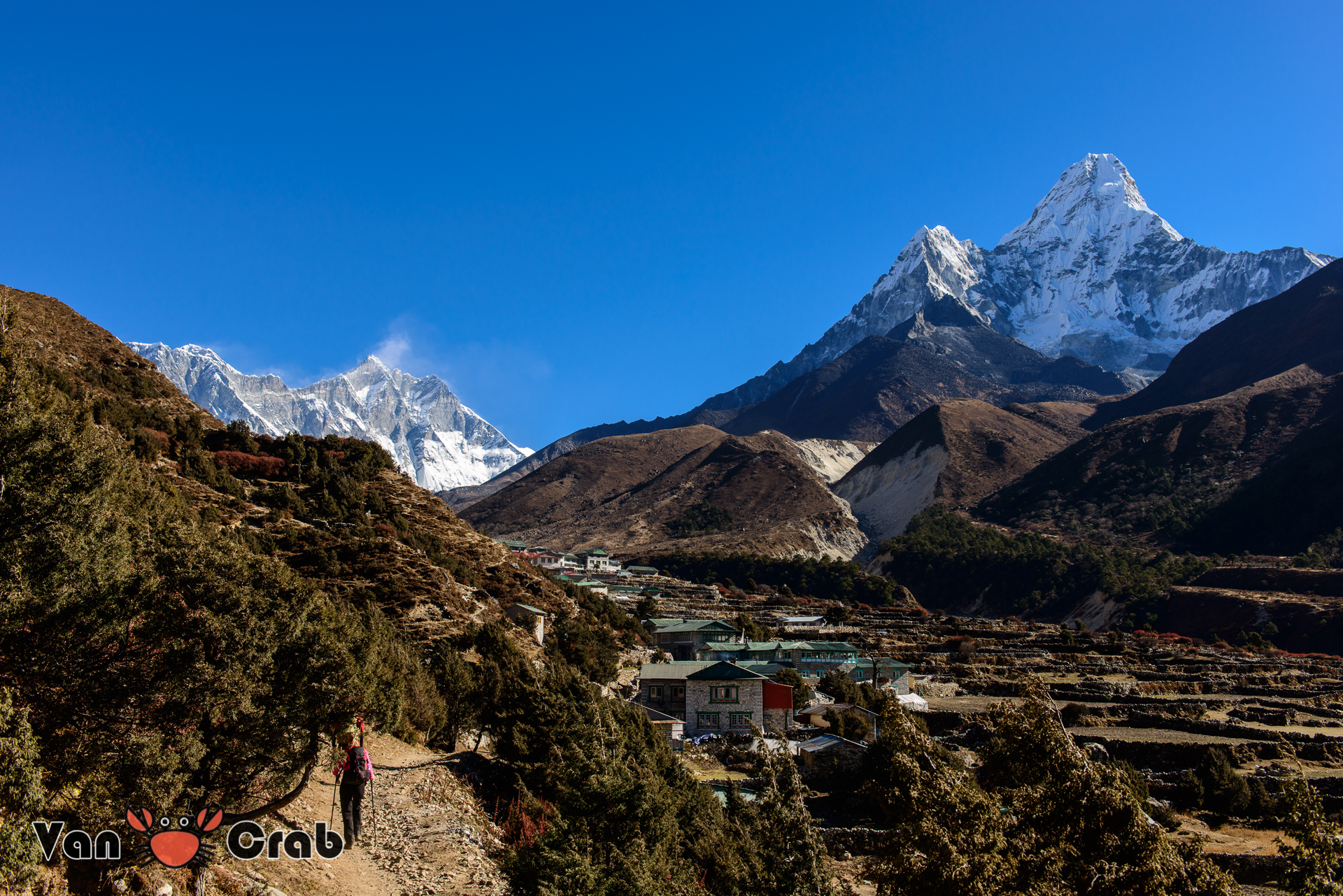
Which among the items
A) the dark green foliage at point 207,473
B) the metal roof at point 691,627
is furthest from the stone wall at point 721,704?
the dark green foliage at point 207,473

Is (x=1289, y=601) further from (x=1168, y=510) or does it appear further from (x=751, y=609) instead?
(x=751, y=609)

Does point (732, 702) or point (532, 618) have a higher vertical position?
point (532, 618)

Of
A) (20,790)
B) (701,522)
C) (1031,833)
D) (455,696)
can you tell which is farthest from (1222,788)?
(701,522)

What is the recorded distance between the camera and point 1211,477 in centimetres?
11062

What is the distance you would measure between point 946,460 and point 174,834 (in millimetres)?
150654

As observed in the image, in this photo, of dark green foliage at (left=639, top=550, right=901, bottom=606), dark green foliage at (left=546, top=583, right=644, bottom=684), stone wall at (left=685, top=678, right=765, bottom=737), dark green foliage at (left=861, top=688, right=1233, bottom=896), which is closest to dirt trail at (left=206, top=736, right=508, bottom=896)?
dark green foliage at (left=861, top=688, right=1233, bottom=896)

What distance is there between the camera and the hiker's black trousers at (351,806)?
11.0m

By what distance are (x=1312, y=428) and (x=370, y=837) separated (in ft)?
447

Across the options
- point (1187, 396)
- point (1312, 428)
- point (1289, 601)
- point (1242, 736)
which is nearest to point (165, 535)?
point (1242, 736)

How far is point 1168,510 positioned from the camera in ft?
342

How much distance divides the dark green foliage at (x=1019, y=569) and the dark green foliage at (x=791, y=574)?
8.83m

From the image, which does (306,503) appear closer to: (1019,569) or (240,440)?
(240,440)

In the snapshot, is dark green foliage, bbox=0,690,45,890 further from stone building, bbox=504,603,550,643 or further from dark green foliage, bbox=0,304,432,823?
stone building, bbox=504,603,550,643

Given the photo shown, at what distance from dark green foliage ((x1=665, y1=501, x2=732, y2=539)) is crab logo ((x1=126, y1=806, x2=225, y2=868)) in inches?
4945
